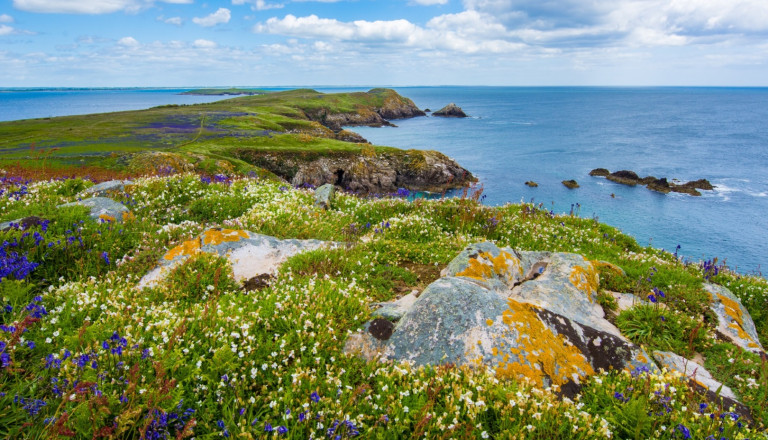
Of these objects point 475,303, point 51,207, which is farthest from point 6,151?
point 475,303

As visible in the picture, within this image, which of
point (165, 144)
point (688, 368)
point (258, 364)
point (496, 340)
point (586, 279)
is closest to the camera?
point (258, 364)

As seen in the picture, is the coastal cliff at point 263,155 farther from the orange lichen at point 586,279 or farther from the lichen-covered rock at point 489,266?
the orange lichen at point 586,279

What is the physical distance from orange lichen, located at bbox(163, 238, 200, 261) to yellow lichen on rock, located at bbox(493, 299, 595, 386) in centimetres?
668

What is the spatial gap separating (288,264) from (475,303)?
4.36 meters

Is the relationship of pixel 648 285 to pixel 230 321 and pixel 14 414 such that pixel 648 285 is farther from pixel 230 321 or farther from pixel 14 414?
pixel 14 414

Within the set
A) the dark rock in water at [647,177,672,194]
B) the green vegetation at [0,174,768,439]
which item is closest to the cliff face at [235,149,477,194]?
the dark rock in water at [647,177,672,194]

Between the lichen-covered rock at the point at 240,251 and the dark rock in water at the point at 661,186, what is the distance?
249ft

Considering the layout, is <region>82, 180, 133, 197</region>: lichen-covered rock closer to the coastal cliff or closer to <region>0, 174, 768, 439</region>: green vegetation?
<region>0, 174, 768, 439</region>: green vegetation

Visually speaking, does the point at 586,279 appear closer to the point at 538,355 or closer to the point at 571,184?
the point at 538,355

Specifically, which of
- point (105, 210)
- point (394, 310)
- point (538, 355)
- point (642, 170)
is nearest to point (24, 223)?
point (105, 210)

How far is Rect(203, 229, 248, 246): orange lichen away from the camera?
9.30 meters

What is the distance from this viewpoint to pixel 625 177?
246 feet

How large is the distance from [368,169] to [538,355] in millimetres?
71504

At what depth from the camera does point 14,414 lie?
422 cm
